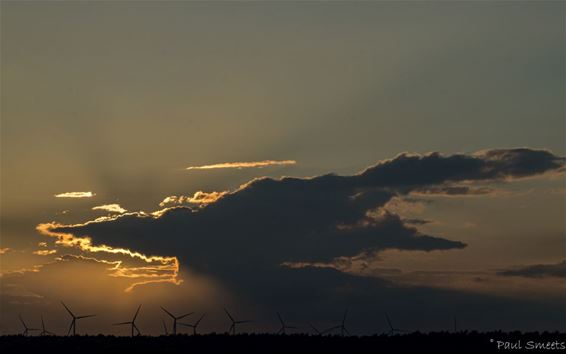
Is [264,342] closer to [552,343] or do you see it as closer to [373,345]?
[373,345]

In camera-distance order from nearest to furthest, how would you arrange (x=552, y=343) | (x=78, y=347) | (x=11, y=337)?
(x=552, y=343) < (x=78, y=347) < (x=11, y=337)

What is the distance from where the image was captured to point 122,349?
153 m

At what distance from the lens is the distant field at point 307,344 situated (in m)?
137

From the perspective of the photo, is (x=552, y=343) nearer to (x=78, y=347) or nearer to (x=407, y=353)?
(x=407, y=353)

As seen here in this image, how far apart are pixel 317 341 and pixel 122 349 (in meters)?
26.8

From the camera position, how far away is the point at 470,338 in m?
142

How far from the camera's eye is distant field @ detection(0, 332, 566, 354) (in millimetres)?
136625

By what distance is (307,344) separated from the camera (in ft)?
482

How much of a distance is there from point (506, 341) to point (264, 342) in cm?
3300

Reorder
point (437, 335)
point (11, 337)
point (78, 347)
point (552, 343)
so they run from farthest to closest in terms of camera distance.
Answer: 1. point (11, 337)
2. point (78, 347)
3. point (437, 335)
4. point (552, 343)

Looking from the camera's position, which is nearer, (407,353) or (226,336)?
(407,353)

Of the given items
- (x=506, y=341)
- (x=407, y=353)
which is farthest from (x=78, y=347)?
(x=506, y=341)

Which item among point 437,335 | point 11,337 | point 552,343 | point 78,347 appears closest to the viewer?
point 552,343

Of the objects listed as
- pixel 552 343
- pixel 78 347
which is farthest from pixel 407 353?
pixel 78 347
